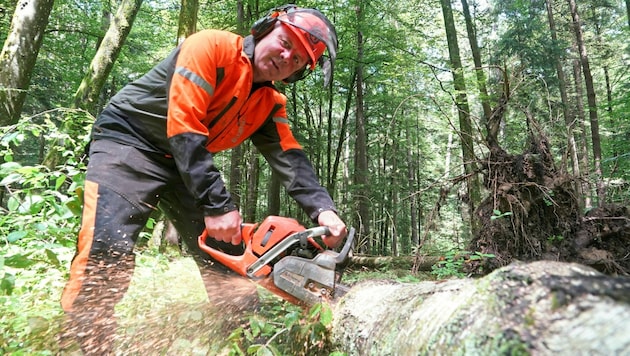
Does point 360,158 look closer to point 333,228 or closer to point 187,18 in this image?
point 187,18

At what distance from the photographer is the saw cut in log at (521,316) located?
686 millimetres

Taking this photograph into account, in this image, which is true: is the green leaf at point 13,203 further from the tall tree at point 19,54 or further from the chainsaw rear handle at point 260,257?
the tall tree at point 19,54

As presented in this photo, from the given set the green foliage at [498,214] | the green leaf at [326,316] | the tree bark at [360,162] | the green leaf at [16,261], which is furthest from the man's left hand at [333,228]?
the tree bark at [360,162]

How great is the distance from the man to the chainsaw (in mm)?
139

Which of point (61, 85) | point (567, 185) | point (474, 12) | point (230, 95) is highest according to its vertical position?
point (474, 12)

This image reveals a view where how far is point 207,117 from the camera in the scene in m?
2.47

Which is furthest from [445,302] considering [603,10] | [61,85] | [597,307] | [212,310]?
[603,10]

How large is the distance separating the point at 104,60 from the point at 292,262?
5618 mm

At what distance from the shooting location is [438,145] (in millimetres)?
24078

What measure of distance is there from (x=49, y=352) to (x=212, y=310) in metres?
0.84

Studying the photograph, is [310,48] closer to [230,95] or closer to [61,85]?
[230,95]

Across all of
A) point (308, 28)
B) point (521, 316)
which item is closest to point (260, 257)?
point (308, 28)

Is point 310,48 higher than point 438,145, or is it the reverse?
point 438,145

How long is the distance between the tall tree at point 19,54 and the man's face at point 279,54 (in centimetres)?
374
